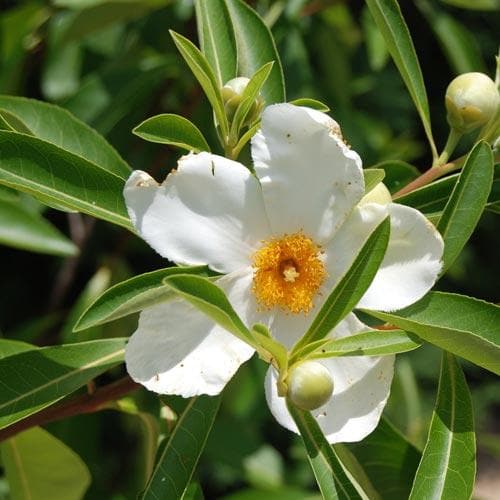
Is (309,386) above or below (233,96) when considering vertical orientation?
below

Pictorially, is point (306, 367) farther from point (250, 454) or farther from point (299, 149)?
point (250, 454)

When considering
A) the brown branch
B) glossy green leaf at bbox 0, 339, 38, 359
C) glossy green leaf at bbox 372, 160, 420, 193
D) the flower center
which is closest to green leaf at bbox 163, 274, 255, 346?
the flower center

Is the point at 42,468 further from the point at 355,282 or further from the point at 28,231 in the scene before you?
the point at 355,282

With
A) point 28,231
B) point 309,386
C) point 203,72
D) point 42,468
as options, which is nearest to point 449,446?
point 309,386

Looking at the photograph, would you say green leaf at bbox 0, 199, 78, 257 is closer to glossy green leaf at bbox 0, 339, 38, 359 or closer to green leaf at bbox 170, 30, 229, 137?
glossy green leaf at bbox 0, 339, 38, 359

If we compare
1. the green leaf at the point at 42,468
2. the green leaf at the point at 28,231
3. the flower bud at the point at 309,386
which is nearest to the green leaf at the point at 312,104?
the flower bud at the point at 309,386

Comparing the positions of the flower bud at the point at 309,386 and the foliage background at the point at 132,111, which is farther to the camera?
the foliage background at the point at 132,111

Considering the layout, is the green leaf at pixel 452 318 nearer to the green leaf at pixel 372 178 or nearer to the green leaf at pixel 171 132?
the green leaf at pixel 372 178
